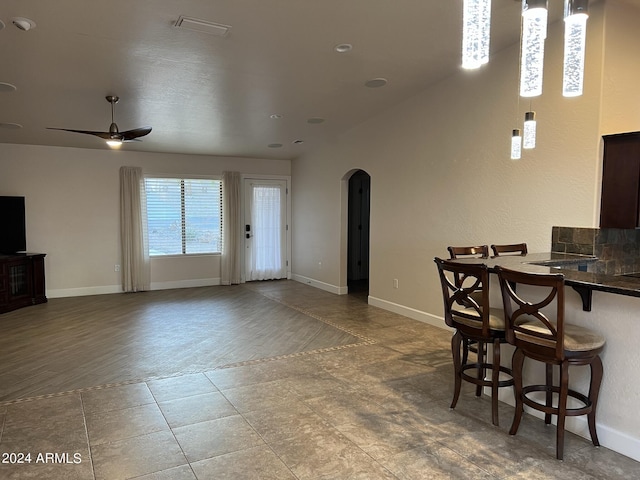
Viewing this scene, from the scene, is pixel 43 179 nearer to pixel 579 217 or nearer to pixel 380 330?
pixel 380 330

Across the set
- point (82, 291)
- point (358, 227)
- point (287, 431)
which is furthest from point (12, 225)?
point (287, 431)

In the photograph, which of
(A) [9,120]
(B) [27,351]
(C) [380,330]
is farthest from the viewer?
(A) [9,120]

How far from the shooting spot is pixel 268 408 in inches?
123

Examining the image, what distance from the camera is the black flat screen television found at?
6.60m

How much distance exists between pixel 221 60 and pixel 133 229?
4664 mm

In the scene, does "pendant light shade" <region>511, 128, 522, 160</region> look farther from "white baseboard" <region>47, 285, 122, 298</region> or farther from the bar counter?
"white baseboard" <region>47, 285, 122, 298</region>

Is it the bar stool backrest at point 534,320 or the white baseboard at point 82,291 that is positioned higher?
the bar stool backrest at point 534,320

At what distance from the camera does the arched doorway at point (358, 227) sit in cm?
876


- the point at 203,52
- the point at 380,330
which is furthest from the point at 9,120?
the point at 380,330

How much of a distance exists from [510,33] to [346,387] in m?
3.65

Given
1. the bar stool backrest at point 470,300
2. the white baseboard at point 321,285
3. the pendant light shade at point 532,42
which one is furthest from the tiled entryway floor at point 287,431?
the white baseboard at point 321,285

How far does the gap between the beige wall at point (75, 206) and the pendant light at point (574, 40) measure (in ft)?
24.7

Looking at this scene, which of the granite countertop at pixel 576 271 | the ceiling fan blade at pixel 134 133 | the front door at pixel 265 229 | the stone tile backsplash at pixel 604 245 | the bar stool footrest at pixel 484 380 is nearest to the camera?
the granite countertop at pixel 576 271

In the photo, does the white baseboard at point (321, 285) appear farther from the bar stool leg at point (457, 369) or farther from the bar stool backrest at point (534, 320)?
the bar stool backrest at point (534, 320)
